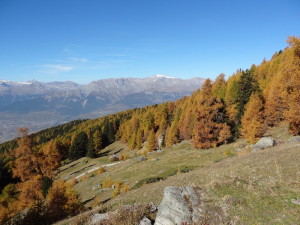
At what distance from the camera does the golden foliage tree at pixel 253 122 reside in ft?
143

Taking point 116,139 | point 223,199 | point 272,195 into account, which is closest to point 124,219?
point 223,199

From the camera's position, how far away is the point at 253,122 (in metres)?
44.6

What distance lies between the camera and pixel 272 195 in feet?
43.0

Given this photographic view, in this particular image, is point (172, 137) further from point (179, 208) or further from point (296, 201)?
point (179, 208)

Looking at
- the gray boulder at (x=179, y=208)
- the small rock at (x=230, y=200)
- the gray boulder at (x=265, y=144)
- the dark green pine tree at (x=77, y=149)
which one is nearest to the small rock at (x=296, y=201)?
the small rock at (x=230, y=200)

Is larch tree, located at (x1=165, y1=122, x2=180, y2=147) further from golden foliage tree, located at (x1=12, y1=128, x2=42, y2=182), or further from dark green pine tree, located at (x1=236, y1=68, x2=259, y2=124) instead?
golden foliage tree, located at (x1=12, y1=128, x2=42, y2=182)

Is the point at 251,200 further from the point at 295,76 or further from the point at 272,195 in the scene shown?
the point at 295,76

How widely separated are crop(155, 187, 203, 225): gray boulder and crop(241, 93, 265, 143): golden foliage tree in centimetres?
3471

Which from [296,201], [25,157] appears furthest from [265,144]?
[25,157]

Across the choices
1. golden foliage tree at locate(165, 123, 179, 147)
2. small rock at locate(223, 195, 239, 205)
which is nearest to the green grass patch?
small rock at locate(223, 195, 239, 205)

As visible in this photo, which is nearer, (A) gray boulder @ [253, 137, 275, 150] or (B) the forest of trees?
(B) the forest of trees

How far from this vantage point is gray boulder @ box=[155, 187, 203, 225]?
10.9 m

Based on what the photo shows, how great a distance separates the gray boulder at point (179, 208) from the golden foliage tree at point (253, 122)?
34.7m

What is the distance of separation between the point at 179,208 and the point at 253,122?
38763 millimetres
